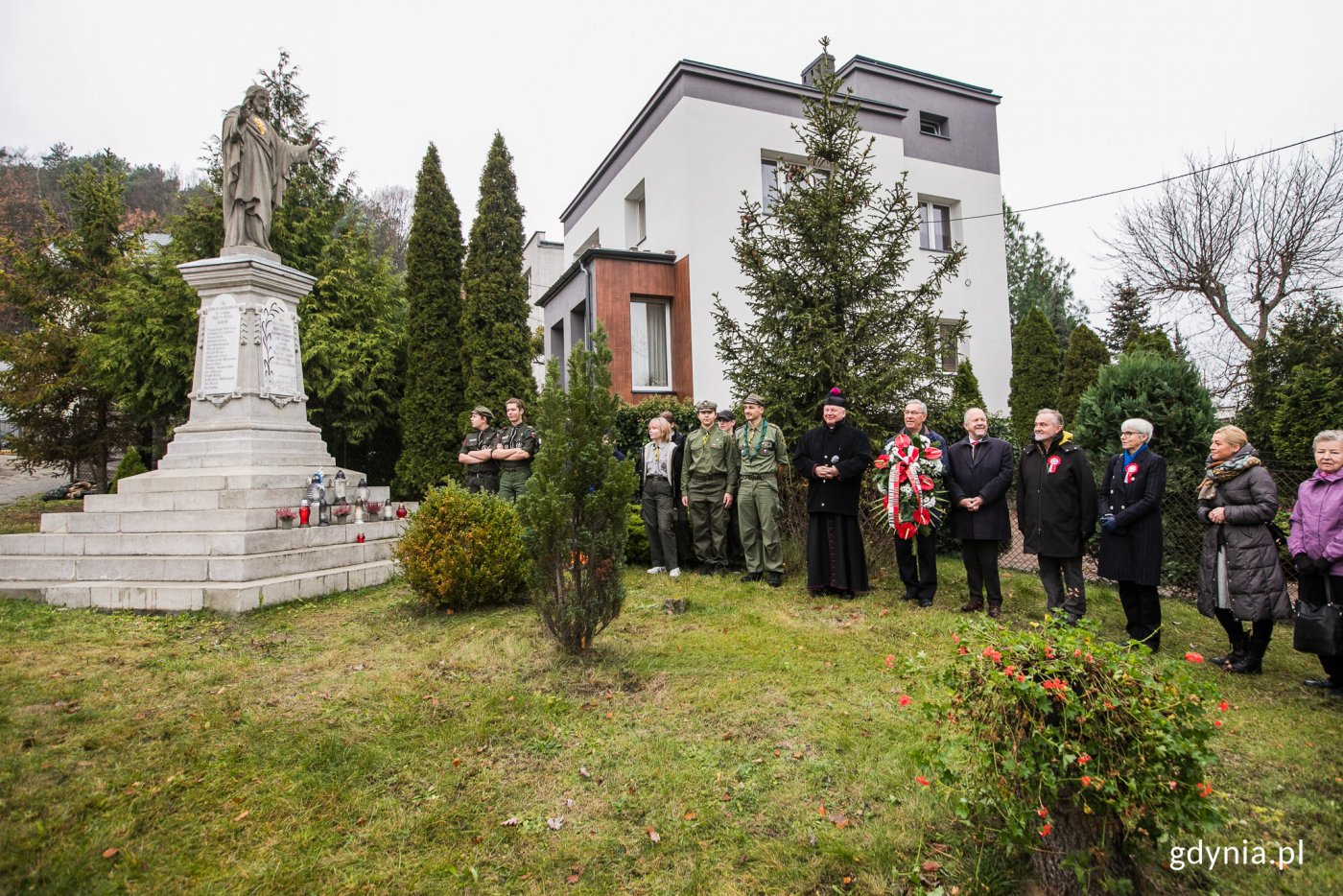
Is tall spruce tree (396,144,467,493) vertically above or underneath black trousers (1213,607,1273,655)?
above

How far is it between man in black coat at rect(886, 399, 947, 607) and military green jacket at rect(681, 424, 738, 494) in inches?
69.2

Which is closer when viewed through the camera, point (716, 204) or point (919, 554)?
point (919, 554)

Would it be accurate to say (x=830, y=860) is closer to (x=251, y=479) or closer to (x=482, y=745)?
(x=482, y=745)

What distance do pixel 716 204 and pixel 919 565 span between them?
1051 cm

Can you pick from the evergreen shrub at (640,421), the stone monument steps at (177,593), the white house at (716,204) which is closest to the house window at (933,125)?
the white house at (716,204)

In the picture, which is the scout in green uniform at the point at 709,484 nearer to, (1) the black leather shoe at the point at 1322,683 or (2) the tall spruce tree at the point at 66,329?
(1) the black leather shoe at the point at 1322,683

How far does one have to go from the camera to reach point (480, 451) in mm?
8492

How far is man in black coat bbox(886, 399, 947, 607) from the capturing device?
22.0ft

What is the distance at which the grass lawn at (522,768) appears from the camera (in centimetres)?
260

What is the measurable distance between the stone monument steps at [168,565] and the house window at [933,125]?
18.5 meters

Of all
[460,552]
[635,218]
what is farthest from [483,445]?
[635,218]

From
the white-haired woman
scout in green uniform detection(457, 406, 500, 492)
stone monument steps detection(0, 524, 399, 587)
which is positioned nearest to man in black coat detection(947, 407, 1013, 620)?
the white-haired woman

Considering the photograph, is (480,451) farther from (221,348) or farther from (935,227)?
(935,227)

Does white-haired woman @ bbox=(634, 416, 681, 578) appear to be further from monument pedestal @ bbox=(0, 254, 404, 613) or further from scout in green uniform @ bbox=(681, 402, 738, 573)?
monument pedestal @ bbox=(0, 254, 404, 613)
